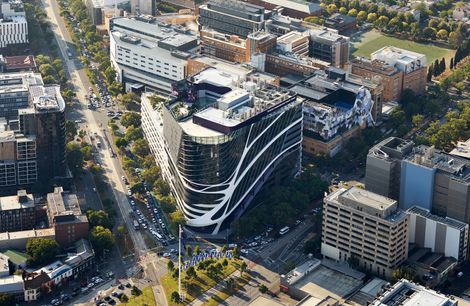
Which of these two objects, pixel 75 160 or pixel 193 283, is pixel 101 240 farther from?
pixel 75 160

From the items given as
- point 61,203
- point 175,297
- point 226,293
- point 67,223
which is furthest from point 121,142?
point 175,297

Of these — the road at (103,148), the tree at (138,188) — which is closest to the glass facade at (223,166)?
the tree at (138,188)

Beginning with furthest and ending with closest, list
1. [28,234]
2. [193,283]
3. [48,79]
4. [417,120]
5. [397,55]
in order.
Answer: [397,55]
[48,79]
[417,120]
[28,234]
[193,283]

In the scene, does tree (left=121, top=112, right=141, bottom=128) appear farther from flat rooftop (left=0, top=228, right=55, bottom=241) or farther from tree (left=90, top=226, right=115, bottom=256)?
flat rooftop (left=0, top=228, right=55, bottom=241)

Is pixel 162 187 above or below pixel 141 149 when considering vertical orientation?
below

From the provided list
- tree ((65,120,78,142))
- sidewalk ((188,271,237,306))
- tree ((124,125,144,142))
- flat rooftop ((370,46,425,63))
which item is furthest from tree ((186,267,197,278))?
flat rooftop ((370,46,425,63))

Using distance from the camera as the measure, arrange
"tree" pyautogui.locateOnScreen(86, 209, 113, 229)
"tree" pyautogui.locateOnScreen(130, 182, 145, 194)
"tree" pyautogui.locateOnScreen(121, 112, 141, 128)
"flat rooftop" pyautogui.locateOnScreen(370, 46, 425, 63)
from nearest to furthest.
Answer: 1. "tree" pyautogui.locateOnScreen(86, 209, 113, 229)
2. "tree" pyautogui.locateOnScreen(130, 182, 145, 194)
3. "tree" pyautogui.locateOnScreen(121, 112, 141, 128)
4. "flat rooftop" pyautogui.locateOnScreen(370, 46, 425, 63)
